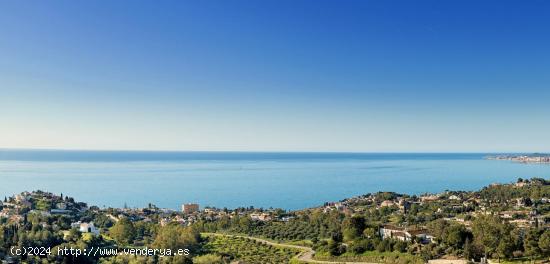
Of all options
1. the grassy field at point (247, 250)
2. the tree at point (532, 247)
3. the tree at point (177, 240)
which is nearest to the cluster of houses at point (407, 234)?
the tree at point (532, 247)

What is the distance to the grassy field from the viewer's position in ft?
109

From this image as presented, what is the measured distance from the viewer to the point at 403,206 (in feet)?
196

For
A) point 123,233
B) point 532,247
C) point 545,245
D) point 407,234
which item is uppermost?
point 545,245

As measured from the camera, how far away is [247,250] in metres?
36.5

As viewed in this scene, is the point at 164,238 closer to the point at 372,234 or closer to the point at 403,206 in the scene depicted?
the point at 372,234

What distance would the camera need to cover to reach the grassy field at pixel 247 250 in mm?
33072

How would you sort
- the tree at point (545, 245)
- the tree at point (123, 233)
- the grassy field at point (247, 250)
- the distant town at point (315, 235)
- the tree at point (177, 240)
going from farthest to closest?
the tree at point (123, 233)
the tree at point (177, 240)
the grassy field at point (247, 250)
the distant town at point (315, 235)
the tree at point (545, 245)

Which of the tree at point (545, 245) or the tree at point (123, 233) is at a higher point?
the tree at point (545, 245)

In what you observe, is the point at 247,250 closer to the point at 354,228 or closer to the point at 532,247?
the point at 354,228

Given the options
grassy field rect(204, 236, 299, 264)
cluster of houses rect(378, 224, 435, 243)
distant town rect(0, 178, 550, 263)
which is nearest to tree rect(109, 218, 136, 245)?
distant town rect(0, 178, 550, 263)

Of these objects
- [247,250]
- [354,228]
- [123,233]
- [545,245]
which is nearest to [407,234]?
[354,228]

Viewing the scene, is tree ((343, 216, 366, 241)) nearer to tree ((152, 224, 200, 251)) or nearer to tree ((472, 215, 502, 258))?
tree ((472, 215, 502, 258))

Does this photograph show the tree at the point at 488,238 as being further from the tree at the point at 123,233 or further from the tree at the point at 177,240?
the tree at the point at 123,233

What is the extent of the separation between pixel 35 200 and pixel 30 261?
3886 cm
